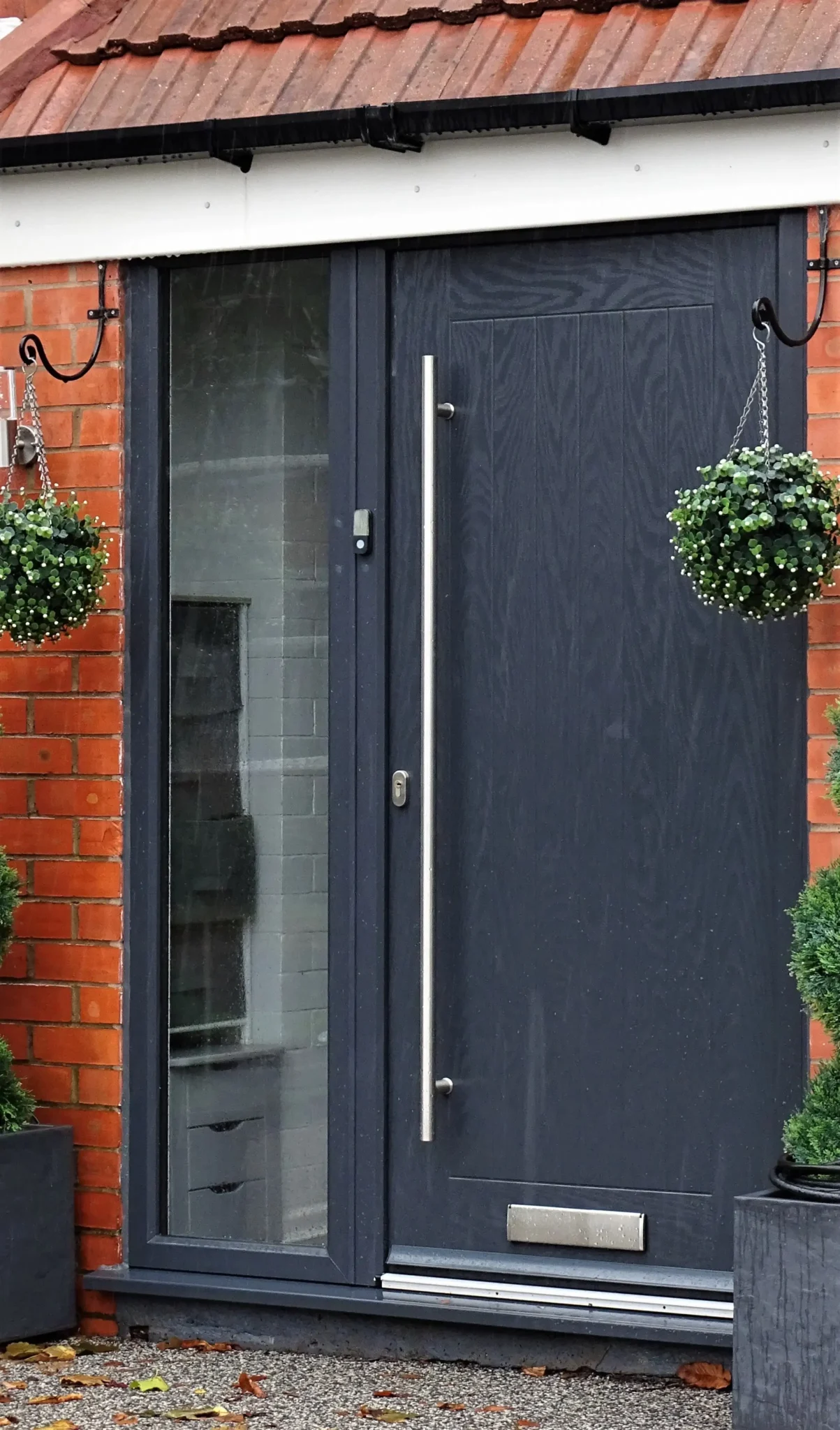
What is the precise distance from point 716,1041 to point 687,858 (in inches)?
17.2

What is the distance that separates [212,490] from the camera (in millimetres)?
5684

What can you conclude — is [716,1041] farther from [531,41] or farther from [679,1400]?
[531,41]

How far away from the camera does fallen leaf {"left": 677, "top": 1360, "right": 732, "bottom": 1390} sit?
4.96m

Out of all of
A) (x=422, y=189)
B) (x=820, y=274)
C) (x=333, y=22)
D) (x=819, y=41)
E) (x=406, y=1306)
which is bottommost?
(x=406, y=1306)

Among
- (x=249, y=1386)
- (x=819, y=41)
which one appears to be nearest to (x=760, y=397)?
(x=819, y=41)

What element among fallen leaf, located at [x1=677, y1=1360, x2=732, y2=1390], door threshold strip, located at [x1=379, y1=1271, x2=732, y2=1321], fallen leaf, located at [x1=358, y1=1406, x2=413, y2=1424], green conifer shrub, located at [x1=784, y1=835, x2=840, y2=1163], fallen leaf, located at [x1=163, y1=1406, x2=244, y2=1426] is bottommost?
fallen leaf, located at [x1=163, y1=1406, x2=244, y2=1426]

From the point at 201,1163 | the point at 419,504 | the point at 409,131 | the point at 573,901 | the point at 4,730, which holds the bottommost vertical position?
the point at 201,1163

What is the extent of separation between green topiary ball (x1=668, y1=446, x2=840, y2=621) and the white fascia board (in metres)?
0.71

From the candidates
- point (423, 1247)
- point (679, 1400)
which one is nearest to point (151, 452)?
point (423, 1247)

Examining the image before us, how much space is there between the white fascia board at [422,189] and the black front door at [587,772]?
0.41 feet

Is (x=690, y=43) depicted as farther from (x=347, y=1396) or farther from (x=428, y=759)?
(x=347, y=1396)

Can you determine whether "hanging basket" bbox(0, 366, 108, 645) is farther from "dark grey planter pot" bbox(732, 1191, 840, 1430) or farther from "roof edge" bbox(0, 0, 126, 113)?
"dark grey planter pot" bbox(732, 1191, 840, 1430)

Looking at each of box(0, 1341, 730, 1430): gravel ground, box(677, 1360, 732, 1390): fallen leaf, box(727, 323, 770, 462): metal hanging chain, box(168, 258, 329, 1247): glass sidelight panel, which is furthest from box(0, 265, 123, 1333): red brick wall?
box(727, 323, 770, 462): metal hanging chain

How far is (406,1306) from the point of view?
526 cm
